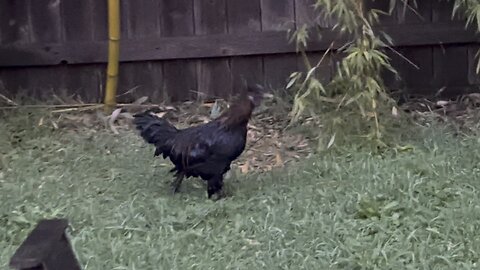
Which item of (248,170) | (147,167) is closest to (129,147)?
(147,167)

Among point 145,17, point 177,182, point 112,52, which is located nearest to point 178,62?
point 145,17

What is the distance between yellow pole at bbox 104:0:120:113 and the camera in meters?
6.28

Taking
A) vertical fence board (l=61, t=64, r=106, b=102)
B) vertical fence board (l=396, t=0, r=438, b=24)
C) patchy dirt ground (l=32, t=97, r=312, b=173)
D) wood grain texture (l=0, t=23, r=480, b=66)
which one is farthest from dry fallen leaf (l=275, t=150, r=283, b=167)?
vertical fence board (l=61, t=64, r=106, b=102)

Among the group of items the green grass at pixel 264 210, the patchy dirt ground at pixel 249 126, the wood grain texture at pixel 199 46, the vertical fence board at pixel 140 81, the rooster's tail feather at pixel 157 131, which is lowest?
the green grass at pixel 264 210

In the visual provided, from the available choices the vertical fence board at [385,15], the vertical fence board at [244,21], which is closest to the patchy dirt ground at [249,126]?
the vertical fence board at [244,21]

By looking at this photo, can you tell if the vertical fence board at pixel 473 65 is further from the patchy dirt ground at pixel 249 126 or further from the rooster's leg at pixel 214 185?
the rooster's leg at pixel 214 185

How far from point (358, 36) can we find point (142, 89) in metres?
1.95

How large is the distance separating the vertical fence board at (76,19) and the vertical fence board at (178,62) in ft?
1.80

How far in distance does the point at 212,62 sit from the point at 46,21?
4.21ft

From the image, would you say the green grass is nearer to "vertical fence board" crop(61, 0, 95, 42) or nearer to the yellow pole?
the yellow pole

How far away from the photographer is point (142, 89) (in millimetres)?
6789

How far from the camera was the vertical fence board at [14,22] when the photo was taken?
21.9 feet

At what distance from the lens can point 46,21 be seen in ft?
21.9

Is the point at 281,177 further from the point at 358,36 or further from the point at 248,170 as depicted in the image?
the point at 358,36
